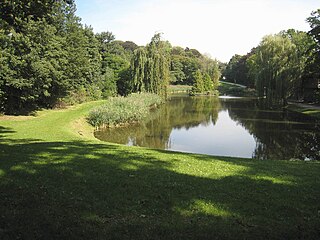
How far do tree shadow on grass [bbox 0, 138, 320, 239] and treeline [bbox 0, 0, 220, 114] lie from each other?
19.7ft

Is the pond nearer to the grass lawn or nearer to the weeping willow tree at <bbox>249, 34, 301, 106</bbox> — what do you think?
the grass lawn

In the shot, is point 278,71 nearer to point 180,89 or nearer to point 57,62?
point 57,62

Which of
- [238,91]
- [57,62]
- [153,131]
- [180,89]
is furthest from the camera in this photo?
[180,89]

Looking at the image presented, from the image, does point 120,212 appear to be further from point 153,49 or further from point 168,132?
point 153,49

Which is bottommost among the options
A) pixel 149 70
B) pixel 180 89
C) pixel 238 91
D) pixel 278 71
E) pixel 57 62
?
pixel 238 91

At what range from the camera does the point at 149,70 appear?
43094mm

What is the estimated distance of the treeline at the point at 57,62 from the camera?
579 inches

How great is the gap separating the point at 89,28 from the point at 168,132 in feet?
93.4

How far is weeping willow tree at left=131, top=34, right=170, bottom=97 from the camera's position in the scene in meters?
43.1

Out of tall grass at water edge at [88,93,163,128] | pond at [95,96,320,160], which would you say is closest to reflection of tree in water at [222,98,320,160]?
pond at [95,96,320,160]

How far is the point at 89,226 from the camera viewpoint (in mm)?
4891

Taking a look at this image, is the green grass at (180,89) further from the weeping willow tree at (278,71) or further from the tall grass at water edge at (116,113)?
the tall grass at water edge at (116,113)

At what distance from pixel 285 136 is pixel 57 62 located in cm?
1903

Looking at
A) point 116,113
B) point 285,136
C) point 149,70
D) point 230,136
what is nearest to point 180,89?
point 149,70
